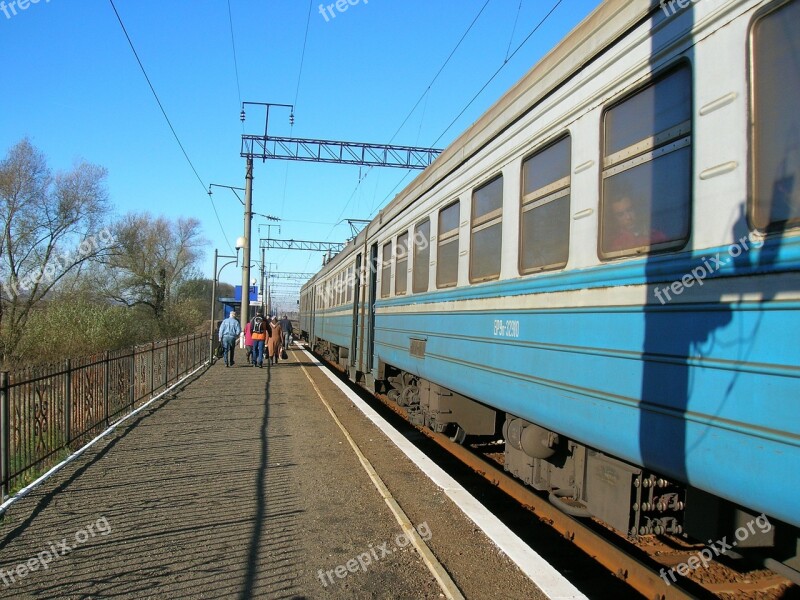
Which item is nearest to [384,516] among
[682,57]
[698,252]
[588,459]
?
[588,459]

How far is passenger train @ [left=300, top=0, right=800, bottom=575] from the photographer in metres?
2.37

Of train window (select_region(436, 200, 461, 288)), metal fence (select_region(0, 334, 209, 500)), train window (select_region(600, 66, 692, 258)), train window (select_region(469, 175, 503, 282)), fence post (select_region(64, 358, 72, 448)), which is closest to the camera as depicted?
train window (select_region(600, 66, 692, 258))

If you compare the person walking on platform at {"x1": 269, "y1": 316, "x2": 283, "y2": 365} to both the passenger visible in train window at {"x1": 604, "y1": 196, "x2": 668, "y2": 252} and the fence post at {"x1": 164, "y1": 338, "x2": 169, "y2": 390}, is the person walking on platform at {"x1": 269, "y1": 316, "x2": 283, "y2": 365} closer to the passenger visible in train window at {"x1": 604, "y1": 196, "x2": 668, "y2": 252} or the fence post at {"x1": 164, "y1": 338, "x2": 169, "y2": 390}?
the fence post at {"x1": 164, "y1": 338, "x2": 169, "y2": 390}

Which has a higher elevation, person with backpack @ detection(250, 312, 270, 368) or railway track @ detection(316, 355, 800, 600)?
person with backpack @ detection(250, 312, 270, 368)

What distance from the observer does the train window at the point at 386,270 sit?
936 centimetres

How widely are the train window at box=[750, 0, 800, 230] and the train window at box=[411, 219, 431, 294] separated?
4.73 meters

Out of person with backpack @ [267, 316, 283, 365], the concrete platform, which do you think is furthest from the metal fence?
person with backpack @ [267, 316, 283, 365]

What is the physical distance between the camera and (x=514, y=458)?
511 centimetres

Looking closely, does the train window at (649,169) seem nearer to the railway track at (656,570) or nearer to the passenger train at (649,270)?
the passenger train at (649,270)

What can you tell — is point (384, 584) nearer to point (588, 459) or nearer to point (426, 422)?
point (588, 459)

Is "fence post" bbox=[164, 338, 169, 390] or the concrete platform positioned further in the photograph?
"fence post" bbox=[164, 338, 169, 390]

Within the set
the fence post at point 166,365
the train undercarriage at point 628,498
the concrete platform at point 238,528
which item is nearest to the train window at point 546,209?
the train undercarriage at point 628,498

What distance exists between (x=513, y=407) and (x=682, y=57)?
2570 mm

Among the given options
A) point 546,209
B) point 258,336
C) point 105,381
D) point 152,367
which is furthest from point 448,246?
point 258,336
